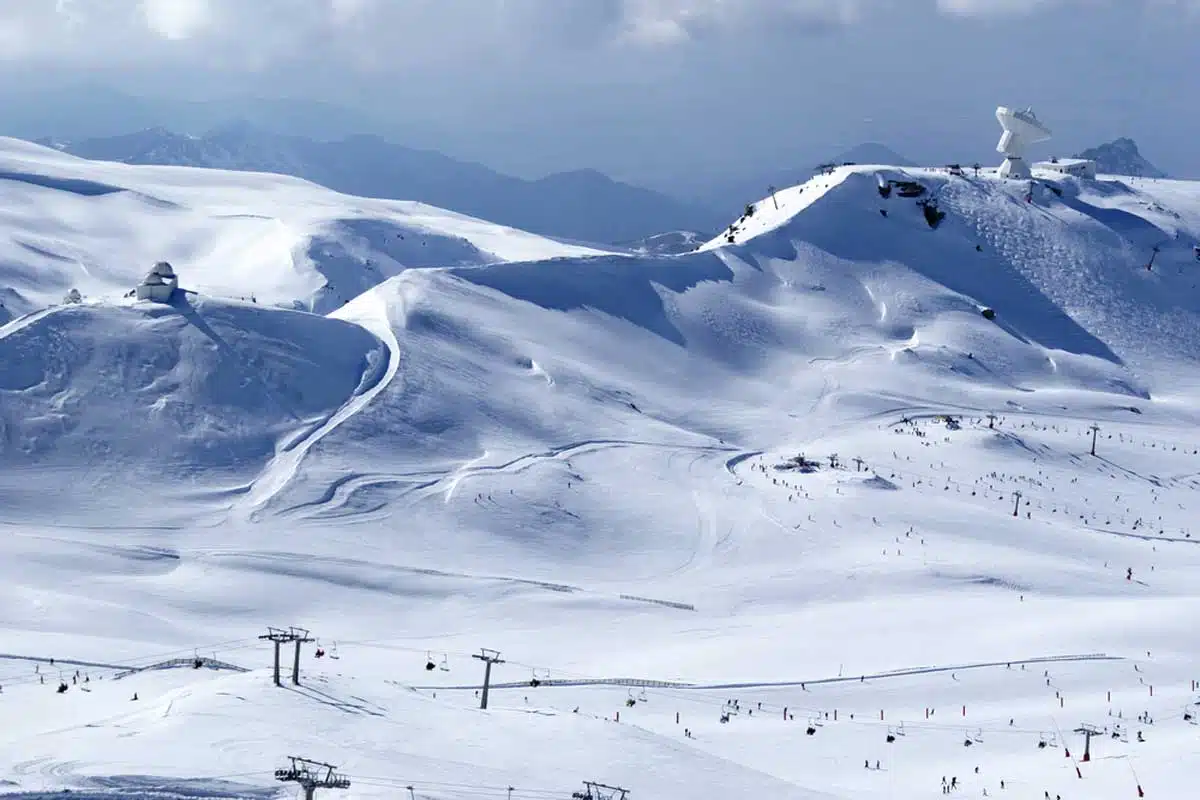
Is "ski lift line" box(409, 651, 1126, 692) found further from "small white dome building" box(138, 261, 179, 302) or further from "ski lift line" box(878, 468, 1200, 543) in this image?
"small white dome building" box(138, 261, 179, 302)

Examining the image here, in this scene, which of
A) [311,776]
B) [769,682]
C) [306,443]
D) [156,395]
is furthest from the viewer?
[156,395]

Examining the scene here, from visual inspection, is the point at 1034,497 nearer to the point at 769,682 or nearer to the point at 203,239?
the point at 769,682

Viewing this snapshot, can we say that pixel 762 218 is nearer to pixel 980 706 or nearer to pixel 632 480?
pixel 632 480

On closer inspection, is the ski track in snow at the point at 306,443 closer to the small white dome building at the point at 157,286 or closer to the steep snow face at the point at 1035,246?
the small white dome building at the point at 157,286

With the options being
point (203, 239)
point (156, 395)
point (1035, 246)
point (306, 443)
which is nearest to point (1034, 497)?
point (306, 443)

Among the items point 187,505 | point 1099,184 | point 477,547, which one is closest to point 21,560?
point 187,505

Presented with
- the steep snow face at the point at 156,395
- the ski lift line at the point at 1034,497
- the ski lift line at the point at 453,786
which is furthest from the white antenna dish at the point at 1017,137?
the ski lift line at the point at 453,786
